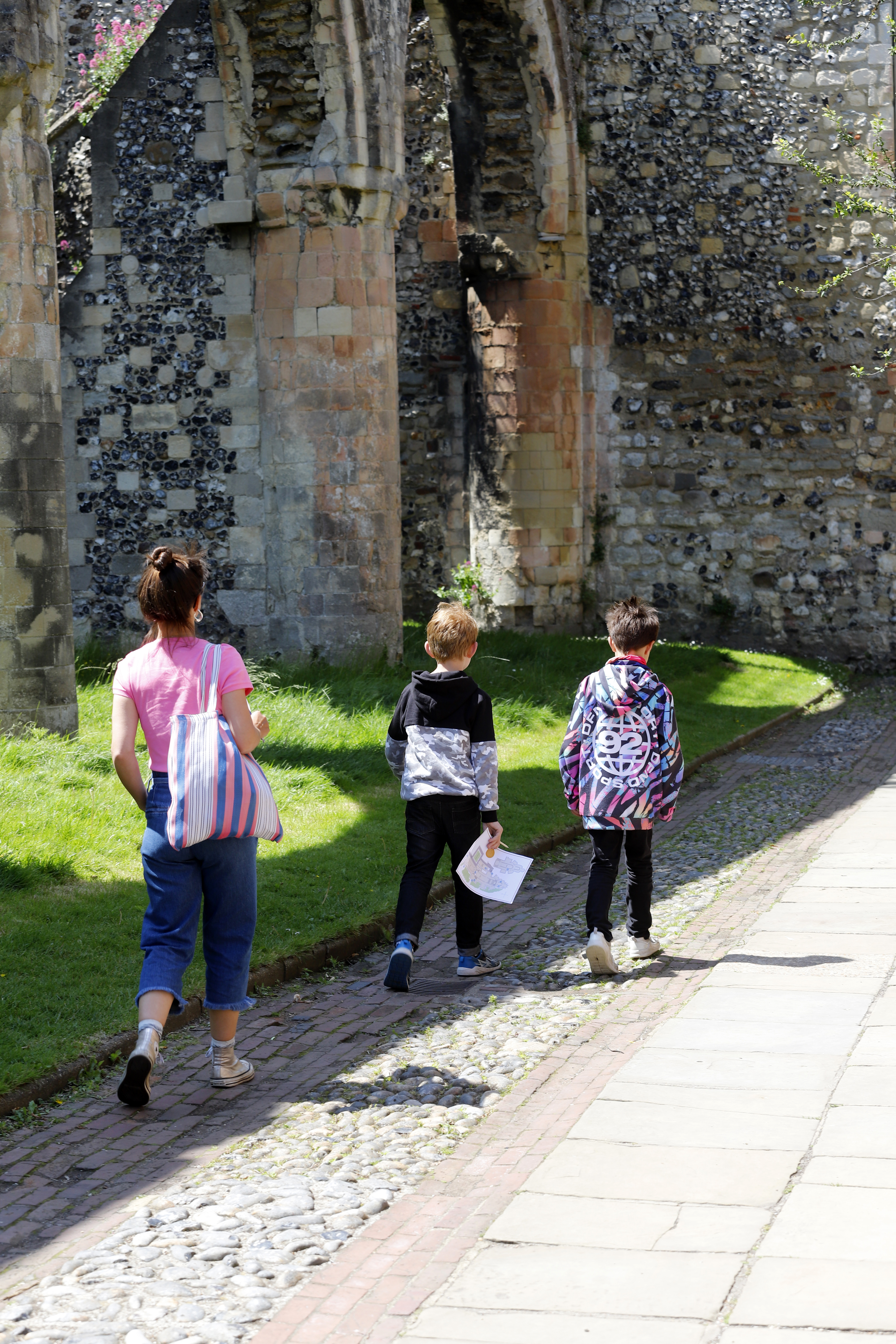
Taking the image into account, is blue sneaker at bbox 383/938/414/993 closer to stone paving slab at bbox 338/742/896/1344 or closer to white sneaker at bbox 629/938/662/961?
white sneaker at bbox 629/938/662/961

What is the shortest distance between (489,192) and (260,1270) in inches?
594

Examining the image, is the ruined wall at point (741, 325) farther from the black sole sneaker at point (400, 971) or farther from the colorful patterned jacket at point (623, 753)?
the black sole sneaker at point (400, 971)

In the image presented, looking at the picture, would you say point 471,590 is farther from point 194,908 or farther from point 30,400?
point 194,908

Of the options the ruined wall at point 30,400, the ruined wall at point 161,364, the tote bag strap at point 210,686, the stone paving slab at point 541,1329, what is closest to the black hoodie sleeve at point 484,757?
the tote bag strap at point 210,686

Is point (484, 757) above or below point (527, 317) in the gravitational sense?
below

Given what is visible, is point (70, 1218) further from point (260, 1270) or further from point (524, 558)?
point (524, 558)

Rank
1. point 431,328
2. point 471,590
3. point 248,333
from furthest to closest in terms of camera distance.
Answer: point 431,328, point 471,590, point 248,333

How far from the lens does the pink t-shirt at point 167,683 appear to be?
481 centimetres

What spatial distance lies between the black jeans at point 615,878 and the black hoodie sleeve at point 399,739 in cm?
82

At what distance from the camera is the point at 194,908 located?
15.9 feet

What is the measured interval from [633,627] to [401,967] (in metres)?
1.65

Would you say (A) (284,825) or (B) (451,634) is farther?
(A) (284,825)

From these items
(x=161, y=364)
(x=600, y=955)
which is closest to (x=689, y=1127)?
(x=600, y=955)

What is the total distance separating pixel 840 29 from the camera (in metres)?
16.8
